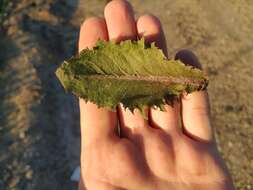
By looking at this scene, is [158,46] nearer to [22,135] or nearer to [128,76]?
[128,76]

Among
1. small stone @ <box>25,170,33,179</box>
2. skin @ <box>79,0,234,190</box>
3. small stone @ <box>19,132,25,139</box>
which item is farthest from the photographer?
small stone @ <box>19,132,25,139</box>

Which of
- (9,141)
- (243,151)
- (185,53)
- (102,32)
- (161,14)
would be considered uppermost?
(161,14)

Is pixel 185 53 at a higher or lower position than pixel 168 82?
higher

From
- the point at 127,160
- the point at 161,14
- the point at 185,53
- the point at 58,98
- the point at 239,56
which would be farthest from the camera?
the point at 161,14

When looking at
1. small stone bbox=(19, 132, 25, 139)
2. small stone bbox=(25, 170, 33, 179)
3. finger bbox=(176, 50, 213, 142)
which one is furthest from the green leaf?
small stone bbox=(19, 132, 25, 139)

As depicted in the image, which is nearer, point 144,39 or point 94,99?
point 94,99

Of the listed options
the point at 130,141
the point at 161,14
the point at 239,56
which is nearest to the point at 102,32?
the point at 130,141

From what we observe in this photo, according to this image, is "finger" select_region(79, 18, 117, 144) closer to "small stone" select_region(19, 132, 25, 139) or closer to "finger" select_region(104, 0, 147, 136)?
"finger" select_region(104, 0, 147, 136)

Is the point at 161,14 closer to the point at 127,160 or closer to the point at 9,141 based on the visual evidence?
the point at 9,141
